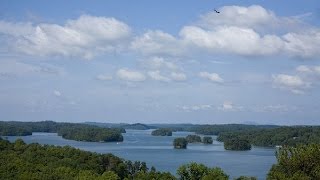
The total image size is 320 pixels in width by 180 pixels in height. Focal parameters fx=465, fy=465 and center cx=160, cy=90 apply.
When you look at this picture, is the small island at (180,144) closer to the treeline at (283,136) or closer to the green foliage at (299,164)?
the treeline at (283,136)

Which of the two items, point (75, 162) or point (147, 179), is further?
point (75, 162)

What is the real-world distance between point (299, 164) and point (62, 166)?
17744 mm

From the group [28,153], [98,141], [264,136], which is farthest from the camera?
[98,141]

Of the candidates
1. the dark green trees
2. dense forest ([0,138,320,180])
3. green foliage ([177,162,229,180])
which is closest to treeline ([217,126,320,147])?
the dark green trees

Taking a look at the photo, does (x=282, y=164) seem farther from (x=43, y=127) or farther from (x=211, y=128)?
(x=43, y=127)

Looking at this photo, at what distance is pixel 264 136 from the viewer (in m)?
108

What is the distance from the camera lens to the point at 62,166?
36250mm

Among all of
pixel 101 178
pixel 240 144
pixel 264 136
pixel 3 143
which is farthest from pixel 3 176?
pixel 264 136

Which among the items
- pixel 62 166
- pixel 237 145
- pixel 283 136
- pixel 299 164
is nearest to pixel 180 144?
pixel 237 145

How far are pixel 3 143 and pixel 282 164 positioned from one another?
32316 millimetres

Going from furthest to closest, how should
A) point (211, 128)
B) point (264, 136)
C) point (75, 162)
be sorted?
point (211, 128)
point (264, 136)
point (75, 162)

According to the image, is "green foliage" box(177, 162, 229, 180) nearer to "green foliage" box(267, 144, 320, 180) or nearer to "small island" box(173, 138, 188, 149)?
"green foliage" box(267, 144, 320, 180)

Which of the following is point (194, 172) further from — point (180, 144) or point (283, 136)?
point (283, 136)

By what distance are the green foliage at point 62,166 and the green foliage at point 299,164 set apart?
7.54 m
